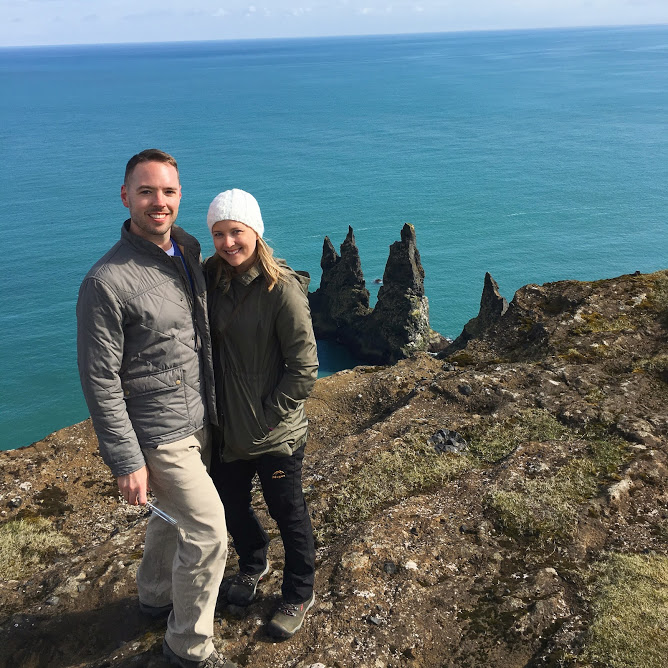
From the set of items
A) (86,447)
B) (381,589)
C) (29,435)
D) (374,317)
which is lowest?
(29,435)

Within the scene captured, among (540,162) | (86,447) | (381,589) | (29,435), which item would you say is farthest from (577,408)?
(540,162)

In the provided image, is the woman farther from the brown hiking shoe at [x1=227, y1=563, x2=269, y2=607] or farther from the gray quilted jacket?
the brown hiking shoe at [x1=227, y1=563, x2=269, y2=607]

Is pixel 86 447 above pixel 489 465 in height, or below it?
below

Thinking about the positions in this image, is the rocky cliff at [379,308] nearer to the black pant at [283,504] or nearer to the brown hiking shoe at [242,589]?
the brown hiking shoe at [242,589]

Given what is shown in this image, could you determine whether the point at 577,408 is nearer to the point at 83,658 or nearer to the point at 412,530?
the point at 412,530

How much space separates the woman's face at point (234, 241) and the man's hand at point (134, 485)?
211 centimetres

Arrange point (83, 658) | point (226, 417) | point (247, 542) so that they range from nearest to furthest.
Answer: point (226, 417), point (83, 658), point (247, 542)

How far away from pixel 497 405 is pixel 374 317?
58.4m

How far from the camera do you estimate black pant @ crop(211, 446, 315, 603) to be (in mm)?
6547

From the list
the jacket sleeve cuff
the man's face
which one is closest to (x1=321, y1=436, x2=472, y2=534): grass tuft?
the jacket sleeve cuff

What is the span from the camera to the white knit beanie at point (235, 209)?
225 inches

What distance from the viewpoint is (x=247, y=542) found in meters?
7.42

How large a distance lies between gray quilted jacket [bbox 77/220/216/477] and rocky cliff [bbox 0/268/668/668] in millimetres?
2602

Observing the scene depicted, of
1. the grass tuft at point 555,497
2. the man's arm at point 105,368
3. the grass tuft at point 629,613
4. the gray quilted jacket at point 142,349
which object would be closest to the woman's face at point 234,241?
the gray quilted jacket at point 142,349
